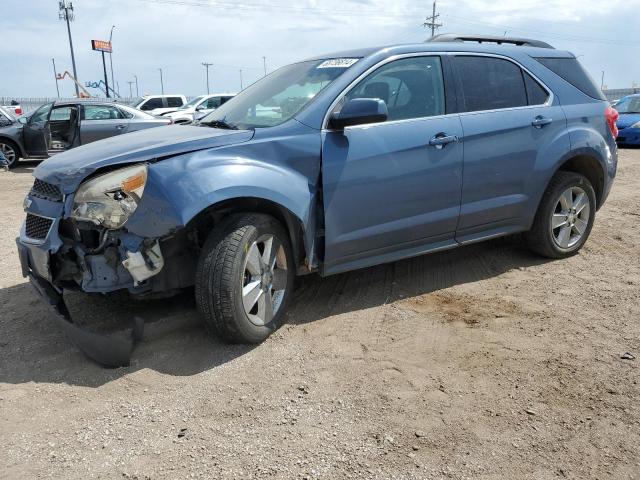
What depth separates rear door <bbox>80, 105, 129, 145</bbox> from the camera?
11594 mm

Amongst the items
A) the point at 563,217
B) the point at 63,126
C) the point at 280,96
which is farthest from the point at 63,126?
the point at 563,217

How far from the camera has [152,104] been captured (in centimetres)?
2419

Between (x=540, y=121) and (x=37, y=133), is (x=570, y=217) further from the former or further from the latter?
(x=37, y=133)

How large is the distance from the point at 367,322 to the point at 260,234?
1.00 metres

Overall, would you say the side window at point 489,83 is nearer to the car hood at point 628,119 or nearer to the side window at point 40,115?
the side window at point 40,115

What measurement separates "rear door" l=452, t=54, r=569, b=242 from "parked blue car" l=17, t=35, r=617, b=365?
0.01 meters

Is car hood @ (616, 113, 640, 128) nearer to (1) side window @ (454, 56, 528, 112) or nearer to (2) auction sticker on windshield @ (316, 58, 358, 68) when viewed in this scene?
(1) side window @ (454, 56, 528, 112)

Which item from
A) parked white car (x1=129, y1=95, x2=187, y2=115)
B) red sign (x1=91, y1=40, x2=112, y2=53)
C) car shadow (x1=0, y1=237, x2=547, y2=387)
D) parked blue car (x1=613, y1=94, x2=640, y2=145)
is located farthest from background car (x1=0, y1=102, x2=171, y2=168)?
red sign (x1=91, y1=40, x2=112, y2=53)

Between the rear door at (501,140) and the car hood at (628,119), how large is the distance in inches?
460

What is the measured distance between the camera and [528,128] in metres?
4.41

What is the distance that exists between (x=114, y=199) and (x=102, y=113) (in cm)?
1004

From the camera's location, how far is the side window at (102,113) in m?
11.9

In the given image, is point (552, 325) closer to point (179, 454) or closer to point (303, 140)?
point (303, 140)

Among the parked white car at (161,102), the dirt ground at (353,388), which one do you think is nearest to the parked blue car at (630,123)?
the dirt ground at (353,388)
